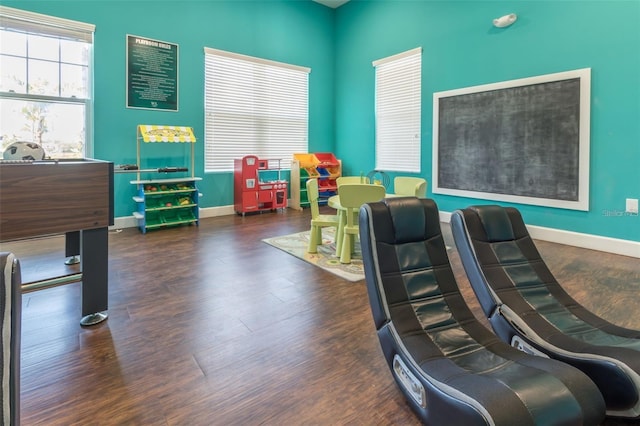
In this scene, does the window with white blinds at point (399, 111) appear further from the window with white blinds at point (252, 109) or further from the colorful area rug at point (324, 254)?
the colorful area rug at point (324, 254)

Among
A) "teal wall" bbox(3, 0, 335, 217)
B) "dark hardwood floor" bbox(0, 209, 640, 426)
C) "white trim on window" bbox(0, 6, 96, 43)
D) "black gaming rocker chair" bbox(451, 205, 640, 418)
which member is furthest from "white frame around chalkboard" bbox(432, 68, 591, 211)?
"white trim on window" bbox(0, 6, 96, 43)

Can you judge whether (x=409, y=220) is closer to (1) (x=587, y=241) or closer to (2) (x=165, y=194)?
(1) (x=587, y=241)

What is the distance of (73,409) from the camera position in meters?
1.58

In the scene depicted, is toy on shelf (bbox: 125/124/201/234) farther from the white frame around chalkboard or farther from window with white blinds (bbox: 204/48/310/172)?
the white frame around chalkboard

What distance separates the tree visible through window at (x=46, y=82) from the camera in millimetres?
4473

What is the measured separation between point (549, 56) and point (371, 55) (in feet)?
10.7

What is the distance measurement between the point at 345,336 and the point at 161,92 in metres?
4.94

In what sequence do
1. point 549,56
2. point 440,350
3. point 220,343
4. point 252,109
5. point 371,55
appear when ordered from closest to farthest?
point 440,350, point 220,343, point 549,56, point 252,109, point 371,55

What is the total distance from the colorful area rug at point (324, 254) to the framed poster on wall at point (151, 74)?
9.33 feet


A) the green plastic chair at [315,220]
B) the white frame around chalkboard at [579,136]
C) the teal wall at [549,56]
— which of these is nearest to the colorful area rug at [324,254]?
the green plastic chair at [315,220]

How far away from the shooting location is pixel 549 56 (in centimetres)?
451

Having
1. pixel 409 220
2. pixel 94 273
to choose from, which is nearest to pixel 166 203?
pixel 94 273

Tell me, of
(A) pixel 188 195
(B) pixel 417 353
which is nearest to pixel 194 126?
(A) pixel 188 195


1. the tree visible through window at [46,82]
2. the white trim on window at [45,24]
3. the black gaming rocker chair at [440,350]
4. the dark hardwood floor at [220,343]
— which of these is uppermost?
the white trim on window at [45,24]
